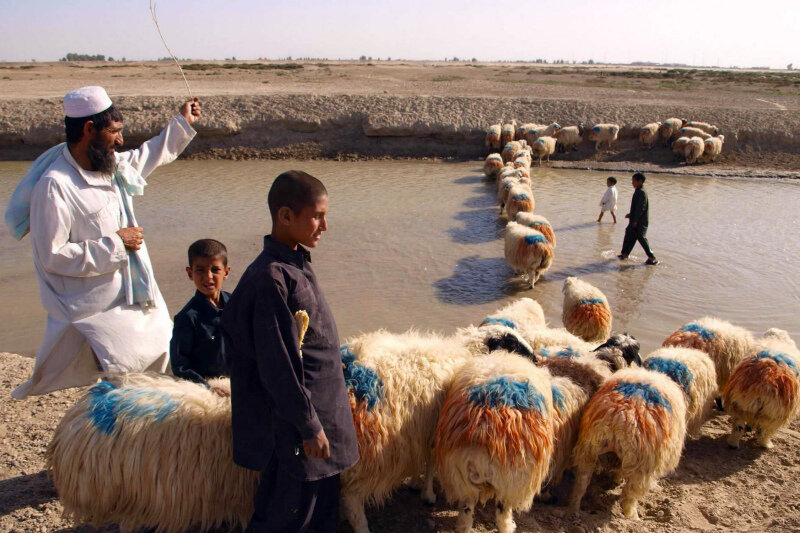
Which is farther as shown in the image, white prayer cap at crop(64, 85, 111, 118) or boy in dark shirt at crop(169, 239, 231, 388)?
boy in dark shirt at crop(169, 239, 231, 388)

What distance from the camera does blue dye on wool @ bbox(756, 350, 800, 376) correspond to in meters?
4.26

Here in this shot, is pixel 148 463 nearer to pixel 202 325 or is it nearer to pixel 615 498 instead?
pixel 202 325

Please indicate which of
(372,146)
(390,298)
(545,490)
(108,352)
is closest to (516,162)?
(372,146)

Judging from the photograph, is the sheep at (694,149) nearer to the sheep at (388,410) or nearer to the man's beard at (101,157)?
the sheep at (388,410)

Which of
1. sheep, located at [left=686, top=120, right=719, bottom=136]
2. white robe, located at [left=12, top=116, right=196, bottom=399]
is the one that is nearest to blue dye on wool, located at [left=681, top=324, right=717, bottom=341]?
white robe, located at [left=12, top=116, right=196, bottom=399]

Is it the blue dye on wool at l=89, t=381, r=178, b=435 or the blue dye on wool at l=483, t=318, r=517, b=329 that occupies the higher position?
the blue dye on wool at l=89, t=381, r=178, b=435

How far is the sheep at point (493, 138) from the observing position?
19672 millimetres

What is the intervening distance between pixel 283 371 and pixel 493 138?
18531mm

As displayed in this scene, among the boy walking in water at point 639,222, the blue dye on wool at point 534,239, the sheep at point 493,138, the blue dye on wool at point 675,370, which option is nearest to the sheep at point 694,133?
the sheep at point 493,138

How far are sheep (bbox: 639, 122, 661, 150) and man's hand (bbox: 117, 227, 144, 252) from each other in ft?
66.1

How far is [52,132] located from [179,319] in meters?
19.7

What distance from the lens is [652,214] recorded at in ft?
41.4

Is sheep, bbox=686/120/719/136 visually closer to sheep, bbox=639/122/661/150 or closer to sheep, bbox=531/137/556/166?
sheep, bbox=639/122/661/150

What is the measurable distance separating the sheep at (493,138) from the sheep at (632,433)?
1709 cm
